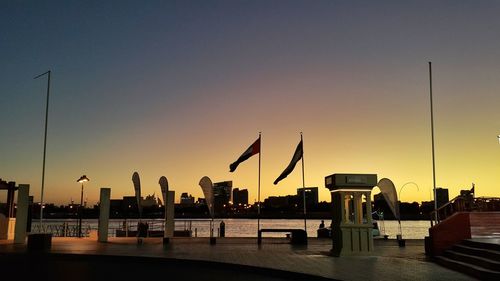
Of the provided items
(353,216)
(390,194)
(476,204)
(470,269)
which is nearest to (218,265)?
(353,216)

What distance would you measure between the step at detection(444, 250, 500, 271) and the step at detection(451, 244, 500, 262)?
0.58 feet

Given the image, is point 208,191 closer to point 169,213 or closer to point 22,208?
point 169,213

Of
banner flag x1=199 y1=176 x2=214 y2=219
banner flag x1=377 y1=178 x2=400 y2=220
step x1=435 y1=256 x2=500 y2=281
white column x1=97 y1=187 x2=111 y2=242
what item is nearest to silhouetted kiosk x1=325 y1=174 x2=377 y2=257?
step x1=435 y1=256 x2=500 y2=281

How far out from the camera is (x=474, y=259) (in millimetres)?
16234

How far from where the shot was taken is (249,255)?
2081 centimetres

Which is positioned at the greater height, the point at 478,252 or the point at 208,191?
the point at 208,191

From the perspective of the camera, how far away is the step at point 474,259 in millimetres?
14620

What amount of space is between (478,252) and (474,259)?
0.74 meters

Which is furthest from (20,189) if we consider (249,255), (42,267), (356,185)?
(356,185)

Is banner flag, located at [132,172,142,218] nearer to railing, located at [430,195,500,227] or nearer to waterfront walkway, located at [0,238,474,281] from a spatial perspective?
waterfront walkway, located at [0,238,474,281]

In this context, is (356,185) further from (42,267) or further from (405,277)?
(42,267)

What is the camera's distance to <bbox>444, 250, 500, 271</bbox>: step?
48.0 feet

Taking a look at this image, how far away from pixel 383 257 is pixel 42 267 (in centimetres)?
1211

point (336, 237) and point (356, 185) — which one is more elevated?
point (356, 185)
